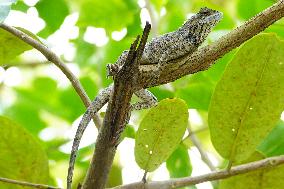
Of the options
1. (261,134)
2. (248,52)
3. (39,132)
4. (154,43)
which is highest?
(39,132)

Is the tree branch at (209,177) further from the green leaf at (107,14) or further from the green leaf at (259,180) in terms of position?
the green leaf at (107,14)

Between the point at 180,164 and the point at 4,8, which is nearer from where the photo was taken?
the point at 4,8

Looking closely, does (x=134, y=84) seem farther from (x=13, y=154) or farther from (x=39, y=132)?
(x=39, y=132)

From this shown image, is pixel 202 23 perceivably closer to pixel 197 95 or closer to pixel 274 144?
pixel 197 95

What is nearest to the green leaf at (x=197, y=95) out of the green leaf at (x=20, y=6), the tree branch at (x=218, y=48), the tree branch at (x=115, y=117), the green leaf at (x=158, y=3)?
the tree branch at (x=218, y=48)

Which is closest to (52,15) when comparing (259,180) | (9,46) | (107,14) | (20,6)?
(20,6)

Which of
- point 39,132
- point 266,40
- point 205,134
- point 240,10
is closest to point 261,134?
point 266,40

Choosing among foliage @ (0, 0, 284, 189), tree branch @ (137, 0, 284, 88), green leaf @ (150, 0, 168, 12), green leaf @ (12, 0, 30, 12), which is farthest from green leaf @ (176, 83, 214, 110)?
green leaf @ (150, 0, 168, 12)
